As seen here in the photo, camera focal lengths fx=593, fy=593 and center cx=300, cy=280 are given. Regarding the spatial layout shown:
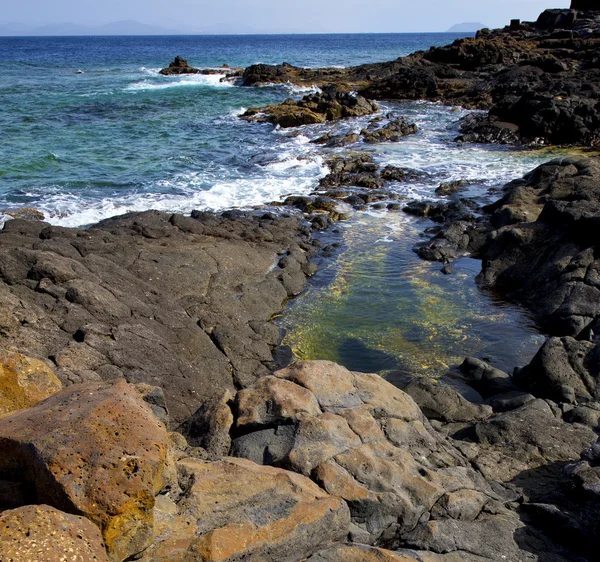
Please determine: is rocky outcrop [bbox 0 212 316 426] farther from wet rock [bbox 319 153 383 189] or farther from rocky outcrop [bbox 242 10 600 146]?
rocky outcrop [bbox 242 10 600 146]

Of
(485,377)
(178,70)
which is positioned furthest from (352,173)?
(178,70)

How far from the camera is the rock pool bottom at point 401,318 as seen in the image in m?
12.8

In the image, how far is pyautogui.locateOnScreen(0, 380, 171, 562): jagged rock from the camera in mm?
4746

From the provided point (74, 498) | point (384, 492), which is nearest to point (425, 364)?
point (384, 492)

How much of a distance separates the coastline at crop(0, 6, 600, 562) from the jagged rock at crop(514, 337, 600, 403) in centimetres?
A: 3

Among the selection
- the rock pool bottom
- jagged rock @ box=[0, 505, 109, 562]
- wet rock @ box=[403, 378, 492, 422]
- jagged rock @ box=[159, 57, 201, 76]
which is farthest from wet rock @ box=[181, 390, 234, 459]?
jagged rock @ box=[159, 57, 201, 76]

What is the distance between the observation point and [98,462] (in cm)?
491

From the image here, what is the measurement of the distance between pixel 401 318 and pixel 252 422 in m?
7.62

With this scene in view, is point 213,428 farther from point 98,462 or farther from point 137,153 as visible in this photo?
point 137,153

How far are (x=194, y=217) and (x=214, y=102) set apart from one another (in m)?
35.3

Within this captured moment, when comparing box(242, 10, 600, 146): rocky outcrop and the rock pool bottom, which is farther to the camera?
box(242, 10, 600, 146): rocky outcrop

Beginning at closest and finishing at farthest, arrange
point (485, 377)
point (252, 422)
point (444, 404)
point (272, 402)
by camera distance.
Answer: point (252, 422) < point (272, 402) < point (444, 404) < point (485, 377)

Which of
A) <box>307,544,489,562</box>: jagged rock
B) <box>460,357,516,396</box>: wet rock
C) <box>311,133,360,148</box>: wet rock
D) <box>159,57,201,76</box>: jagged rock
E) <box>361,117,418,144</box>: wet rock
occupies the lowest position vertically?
<box>460,357,516,396</box>: wet rock

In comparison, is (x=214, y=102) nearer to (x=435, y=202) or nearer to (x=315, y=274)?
(x=435, y=202)
